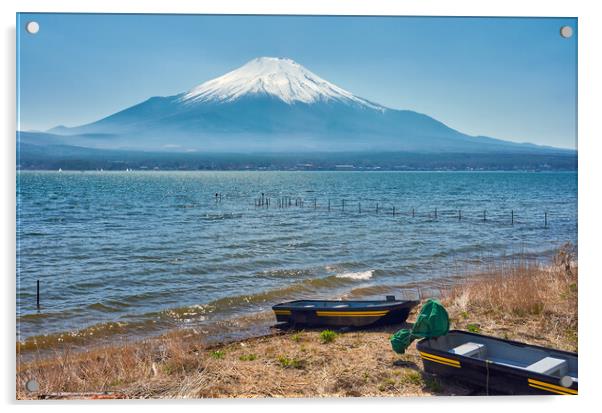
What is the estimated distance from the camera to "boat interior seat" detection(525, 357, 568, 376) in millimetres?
4191

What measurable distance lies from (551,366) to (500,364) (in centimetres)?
52

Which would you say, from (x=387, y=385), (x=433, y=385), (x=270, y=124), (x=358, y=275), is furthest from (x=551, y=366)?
(x=358, y=275)

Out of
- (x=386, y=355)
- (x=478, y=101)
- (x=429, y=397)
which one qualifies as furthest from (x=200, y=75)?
(x=429, y=397)

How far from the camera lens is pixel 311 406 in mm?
4414

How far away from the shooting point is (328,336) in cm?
554

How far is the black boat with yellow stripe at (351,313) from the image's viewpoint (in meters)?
5.80

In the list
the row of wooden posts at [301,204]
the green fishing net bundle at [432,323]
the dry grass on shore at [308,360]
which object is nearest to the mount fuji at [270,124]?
the row of wooden posts at [301,204]

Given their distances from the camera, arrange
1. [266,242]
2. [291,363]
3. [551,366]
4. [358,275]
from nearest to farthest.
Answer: [551,366] < [291,363] < [266,242] < [358,275]

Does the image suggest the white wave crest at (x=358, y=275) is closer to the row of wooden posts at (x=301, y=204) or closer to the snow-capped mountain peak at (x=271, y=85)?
the row of wooden posts at (x=301, y=204)

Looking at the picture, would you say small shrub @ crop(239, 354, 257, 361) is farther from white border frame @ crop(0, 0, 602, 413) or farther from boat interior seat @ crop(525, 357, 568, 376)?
boat interior seat @ crop(525, 357, 568, 376)

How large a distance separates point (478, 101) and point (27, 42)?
14.0 feet

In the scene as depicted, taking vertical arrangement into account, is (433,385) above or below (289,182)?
below

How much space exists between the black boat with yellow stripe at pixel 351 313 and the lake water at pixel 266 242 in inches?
46.5

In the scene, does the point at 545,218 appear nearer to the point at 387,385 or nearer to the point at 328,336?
the point at 328,336
